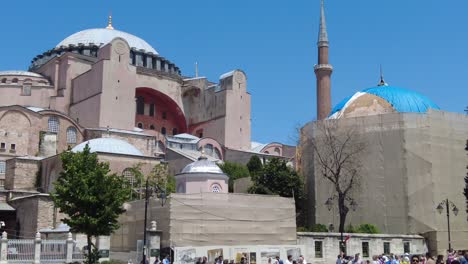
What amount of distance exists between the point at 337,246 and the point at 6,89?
30.6 m

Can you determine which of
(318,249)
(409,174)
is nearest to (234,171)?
(409,174)

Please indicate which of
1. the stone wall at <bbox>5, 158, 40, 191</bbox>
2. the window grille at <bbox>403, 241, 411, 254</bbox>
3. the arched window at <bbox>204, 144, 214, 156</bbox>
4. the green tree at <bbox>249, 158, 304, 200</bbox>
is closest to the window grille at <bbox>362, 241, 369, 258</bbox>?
the window grille at <bbox>403, 241, 411, 254</bbox>

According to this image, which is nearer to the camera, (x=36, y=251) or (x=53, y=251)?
(x=36, y=251)

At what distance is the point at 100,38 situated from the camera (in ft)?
171

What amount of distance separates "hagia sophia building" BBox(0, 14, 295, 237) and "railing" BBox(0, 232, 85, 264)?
6652 millimetres

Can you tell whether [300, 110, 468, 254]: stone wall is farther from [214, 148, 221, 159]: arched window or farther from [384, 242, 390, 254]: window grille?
[214, 148, 221, 159]: arched window

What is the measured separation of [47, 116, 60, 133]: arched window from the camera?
38.4 metres

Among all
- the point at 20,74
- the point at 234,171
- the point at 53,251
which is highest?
the point at 20,74

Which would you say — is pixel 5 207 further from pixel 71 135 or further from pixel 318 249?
pixel 318 249

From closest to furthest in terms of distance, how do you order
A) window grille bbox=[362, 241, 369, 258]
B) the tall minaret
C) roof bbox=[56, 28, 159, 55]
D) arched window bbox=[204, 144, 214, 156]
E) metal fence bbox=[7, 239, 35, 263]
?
metal fence bbox=[7, 239, 35, 263], window grille bbox=[362, 241, 369, 258], the tall minaret, arched window bbox=[204, 144, 214, 156], roof bbox=[56, 28, 159, 55]

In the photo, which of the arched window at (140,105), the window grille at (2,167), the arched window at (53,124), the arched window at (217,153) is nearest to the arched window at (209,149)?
the arched window at (217,153)

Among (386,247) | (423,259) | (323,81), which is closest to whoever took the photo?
(423,259)

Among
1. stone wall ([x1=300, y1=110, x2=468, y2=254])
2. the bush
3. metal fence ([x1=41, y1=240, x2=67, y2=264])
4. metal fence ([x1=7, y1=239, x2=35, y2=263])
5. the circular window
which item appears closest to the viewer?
metal fence ([x1=7, y1=239, x2=35, y2=263])

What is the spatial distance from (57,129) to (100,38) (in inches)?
626
